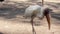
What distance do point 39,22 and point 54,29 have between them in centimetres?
39

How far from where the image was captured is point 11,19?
3547mm

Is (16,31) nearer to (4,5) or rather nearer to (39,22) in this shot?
(39,22)

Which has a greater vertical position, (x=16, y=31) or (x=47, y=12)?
(x=47, y=12)

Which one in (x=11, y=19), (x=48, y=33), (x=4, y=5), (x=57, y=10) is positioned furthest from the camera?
(x=4, y=5)

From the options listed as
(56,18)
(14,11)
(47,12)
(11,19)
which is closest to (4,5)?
(14,11)

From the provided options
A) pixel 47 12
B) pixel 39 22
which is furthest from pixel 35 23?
pixel 47 12

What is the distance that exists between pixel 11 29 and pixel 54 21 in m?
0.79

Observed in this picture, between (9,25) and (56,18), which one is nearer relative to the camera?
(9,25)

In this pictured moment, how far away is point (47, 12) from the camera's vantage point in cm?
192

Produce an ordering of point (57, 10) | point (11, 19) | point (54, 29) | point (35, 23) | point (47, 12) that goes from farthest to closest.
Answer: point (57, 10), point (11, 19), point (35, 23), point (54, 29), point (47, 12)

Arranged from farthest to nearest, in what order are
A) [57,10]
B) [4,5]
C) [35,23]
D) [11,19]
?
1. [4,5]
2. [57,10]
3. [11,19]
4. [35,23]

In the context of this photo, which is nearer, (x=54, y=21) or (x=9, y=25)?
(x=9, y=25)

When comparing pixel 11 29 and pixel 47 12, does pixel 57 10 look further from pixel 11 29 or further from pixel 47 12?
pixel 47 12

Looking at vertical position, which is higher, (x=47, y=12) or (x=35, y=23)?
(x=47, y=12)
